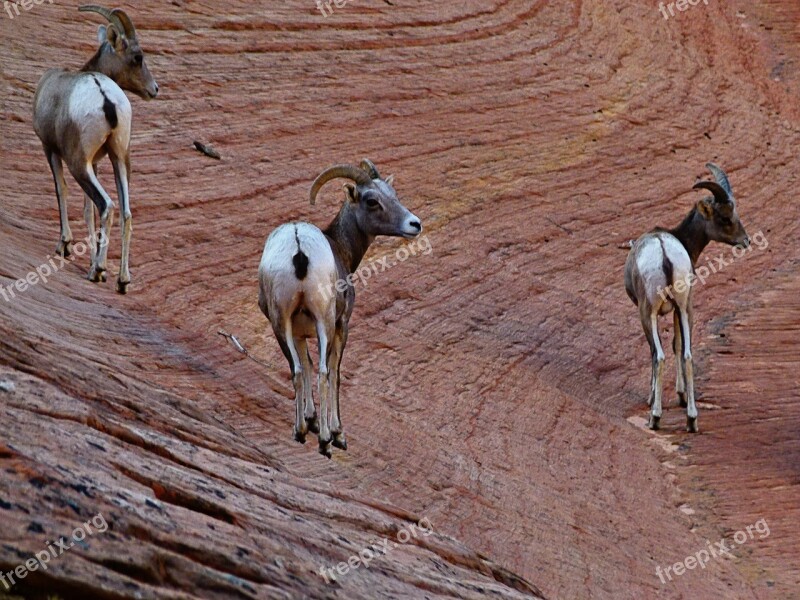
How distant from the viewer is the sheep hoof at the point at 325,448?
948 cm

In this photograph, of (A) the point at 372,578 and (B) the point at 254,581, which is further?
(A) the point at 372,578

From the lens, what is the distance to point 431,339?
1459 centimetres

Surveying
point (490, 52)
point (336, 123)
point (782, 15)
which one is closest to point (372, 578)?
point (336, 123)

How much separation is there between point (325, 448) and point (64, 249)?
13.1 feet

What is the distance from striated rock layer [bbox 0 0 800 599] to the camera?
6.59 m

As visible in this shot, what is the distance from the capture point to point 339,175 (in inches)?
409

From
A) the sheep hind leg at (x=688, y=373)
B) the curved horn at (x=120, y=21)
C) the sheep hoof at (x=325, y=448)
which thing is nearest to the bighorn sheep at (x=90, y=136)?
the curved horn at (x=120, y=21)

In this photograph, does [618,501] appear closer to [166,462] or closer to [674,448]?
[674,448]

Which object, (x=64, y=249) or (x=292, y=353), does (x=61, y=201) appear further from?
(x=292, y=353)

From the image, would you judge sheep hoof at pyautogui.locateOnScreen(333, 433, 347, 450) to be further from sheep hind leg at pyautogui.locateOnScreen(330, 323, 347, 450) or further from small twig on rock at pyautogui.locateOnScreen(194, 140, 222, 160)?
small twig on rock at pyautogui.locateOnScreen(194, 140, 222, 160)

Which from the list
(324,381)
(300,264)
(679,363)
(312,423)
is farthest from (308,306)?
(679,363)

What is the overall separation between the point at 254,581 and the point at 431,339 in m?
8.87

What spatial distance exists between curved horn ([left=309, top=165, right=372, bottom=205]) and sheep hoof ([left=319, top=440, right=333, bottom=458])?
1.82m

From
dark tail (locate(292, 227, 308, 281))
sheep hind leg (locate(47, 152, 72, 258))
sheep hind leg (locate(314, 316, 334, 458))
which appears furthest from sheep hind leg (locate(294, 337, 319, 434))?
sheep hind leg (locate(47, 152, 72, 258))
